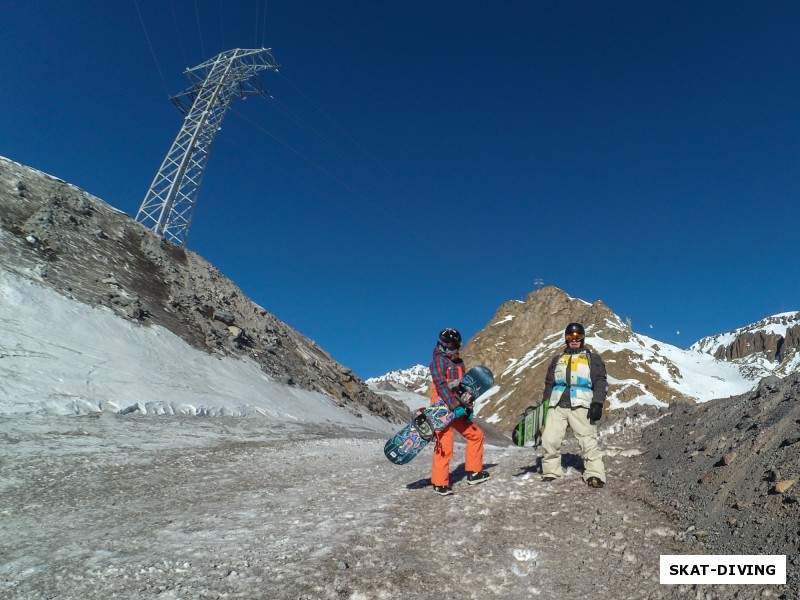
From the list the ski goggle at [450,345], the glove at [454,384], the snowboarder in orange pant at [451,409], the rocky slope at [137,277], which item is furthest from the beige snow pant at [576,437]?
the rocky slope at [137,277]

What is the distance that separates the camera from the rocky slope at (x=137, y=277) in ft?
72.2

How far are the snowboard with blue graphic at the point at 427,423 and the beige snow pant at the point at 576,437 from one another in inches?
52.8

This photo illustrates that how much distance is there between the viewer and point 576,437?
26.7ft

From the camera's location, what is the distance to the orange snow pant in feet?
26.2

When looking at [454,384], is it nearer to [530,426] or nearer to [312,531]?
[530,426]

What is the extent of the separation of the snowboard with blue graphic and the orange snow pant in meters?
0.20

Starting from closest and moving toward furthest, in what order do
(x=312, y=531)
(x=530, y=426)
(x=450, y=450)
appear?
(x=312, y=531) → (x=450, y=450) → (x=530, y=426)

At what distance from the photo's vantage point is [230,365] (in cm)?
2439

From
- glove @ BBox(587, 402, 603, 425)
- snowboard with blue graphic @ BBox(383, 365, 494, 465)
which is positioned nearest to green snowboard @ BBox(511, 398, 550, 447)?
glove @ BBox(587, 402, 603, 425)

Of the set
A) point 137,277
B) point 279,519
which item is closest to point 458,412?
point 279,519

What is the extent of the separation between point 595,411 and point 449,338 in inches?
109

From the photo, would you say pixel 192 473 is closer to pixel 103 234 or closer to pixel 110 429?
pixel 110 429

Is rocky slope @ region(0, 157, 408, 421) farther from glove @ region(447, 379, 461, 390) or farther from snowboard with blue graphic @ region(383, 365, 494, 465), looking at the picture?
glove @ region(447, 379, 461, 390)

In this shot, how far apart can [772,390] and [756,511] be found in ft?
20.3
